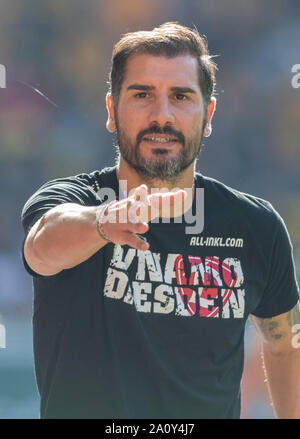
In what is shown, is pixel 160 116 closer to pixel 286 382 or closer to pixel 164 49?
pixel 164 49

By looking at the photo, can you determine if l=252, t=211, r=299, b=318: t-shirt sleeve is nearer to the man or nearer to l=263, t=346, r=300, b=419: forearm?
the man

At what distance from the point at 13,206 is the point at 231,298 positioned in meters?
4.99

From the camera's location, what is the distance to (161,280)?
1.80 meters

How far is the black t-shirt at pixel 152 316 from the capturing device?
1.67 metres

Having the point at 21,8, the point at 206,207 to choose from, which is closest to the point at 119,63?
the point at 206,207

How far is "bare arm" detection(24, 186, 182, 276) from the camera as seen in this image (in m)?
1.18

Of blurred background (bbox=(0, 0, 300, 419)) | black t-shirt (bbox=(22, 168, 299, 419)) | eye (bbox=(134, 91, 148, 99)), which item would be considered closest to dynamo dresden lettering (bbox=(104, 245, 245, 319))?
black t-shirt (bbox=(22, 168, 299, 419))

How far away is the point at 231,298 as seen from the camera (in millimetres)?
1872

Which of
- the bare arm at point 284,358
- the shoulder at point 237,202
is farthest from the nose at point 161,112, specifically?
the bare arm at point 284,358

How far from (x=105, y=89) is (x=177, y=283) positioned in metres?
5.44

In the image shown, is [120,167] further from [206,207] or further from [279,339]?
[279,339]

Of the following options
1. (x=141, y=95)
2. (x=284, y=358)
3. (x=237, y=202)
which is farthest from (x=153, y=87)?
(x=284, y=358)

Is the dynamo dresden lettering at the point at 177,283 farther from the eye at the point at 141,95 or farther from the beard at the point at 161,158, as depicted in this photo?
the eye at the point at 141,95

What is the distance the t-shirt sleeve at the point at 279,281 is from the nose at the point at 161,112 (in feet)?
1.69
